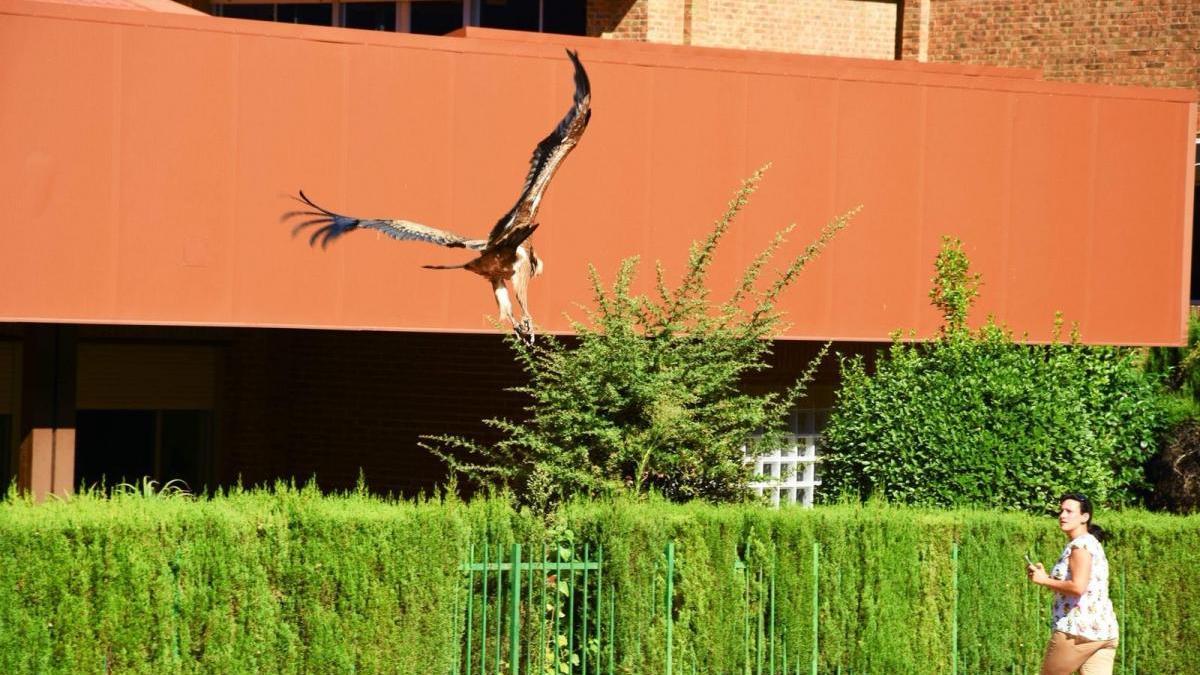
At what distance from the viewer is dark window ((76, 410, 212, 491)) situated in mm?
21906

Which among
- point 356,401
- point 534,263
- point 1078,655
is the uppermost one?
point 534,263

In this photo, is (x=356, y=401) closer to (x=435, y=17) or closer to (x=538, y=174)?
(x=538, y=174)

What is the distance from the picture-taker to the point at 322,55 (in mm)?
17156

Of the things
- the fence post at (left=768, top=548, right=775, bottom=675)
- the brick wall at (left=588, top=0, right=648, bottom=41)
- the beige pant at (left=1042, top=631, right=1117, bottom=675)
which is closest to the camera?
the beige pant at (left=1042, top=631, right=1117, bottom=675)

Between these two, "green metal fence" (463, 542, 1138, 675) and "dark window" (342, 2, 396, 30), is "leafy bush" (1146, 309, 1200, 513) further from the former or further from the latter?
"dark window" (342, 2, 396, 30)

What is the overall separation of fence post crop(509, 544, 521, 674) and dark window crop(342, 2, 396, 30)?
15421 mm

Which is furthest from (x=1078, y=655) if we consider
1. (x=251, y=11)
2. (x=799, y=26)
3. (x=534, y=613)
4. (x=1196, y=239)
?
(x=251, y=11)

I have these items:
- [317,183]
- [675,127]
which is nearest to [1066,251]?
[675,127]

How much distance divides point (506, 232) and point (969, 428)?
484 cm

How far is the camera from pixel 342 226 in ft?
56.4

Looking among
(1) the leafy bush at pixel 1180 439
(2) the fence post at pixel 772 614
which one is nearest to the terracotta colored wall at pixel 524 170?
(1) the leafy bush at pixel 1180 439

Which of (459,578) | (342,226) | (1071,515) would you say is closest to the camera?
(459,578)

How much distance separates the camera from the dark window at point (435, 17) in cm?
2534

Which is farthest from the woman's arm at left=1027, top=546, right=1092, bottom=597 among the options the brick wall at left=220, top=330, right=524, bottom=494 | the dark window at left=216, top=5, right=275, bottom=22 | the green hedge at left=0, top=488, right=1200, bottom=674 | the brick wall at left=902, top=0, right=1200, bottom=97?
the dark window at left=216, top=5, right=275, bottom=22
